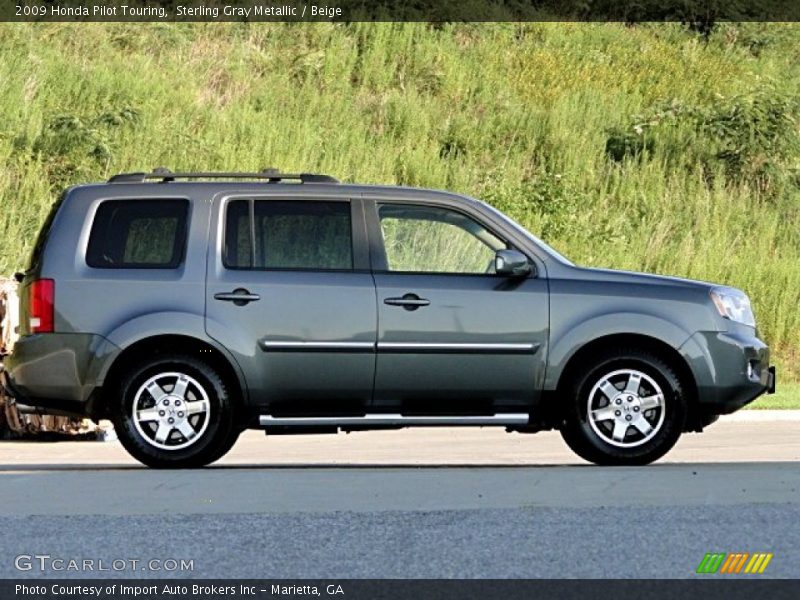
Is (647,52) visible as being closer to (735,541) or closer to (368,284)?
(368,284)

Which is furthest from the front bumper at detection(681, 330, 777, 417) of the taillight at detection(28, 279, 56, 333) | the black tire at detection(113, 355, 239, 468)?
the taillight at detection(28, 279, 56, 333)

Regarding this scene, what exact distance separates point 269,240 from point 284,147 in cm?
1816

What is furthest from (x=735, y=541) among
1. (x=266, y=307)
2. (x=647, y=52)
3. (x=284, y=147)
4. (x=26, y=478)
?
(x=647, y=52)

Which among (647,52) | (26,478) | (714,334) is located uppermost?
(647,52)

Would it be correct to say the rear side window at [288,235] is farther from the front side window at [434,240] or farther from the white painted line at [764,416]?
the white painted line at [764,416]

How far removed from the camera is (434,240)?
41.3 ft

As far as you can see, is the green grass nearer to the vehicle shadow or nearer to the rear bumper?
the vehicle shadow

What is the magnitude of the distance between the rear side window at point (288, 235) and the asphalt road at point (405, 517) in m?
1.41

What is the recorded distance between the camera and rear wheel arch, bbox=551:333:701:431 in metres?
12.2

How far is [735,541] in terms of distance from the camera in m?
8.52

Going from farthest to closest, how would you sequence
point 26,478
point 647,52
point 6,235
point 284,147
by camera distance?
point 647,52, point 284,147, point 6,235, point 26,478

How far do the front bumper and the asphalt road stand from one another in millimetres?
473
